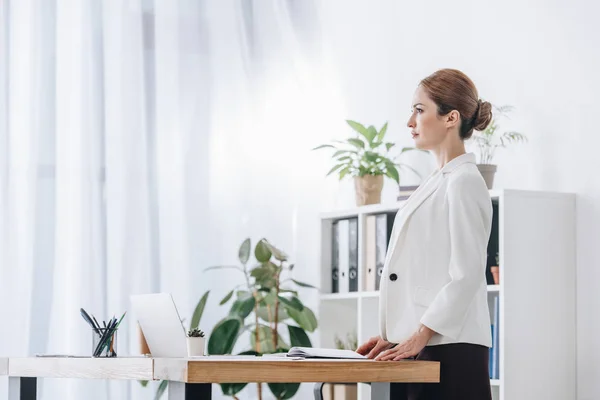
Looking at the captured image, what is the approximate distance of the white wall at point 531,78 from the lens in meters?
3.29

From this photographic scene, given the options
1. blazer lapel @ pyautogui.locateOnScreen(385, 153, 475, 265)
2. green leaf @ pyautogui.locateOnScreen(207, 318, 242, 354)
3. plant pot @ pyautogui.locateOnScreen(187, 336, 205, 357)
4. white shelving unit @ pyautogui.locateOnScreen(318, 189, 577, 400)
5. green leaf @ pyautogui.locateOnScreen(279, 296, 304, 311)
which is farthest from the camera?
green leaf @ pyautogui.locateOnScreen(279, 296, 304, 311)

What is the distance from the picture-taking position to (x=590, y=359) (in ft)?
10.6

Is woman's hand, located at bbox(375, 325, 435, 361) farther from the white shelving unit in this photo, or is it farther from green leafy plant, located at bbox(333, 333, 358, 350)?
green leafy plant, located at bbox(333, 333, 358, 350)

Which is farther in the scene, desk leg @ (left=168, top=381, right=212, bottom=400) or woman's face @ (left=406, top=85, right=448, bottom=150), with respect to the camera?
woman's face @ (left=406, top=85, right=448, bottom=150)

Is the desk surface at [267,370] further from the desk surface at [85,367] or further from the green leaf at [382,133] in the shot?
the green leaf at [382,133]

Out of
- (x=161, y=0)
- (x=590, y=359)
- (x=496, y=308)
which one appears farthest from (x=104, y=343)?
(x=161, y=0)

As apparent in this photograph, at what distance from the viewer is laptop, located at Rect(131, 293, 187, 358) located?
79.5 inches

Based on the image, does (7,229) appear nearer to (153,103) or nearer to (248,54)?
(153,103)

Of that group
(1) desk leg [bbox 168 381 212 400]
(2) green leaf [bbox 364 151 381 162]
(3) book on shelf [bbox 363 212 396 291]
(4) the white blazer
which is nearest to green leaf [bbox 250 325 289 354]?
(3) book on shelf [bbox 363 212 396 291]

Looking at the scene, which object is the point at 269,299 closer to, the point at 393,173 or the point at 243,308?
the point at 243,308

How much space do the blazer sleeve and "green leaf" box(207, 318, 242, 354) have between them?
2.16m

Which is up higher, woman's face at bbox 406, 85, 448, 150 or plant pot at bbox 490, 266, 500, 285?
woman's face at bbox 406, 85, 448, 150

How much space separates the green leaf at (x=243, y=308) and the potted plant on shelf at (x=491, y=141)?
47.1 inches

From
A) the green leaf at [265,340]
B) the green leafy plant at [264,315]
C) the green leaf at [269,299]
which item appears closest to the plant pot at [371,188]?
the green leafy plant at [264,315]
